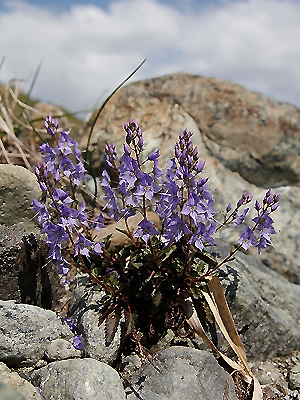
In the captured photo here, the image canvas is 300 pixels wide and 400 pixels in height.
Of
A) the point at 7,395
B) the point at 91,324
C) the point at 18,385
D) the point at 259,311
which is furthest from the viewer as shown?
the point at 259,311

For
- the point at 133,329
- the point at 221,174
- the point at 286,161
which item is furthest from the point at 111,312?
the point at 286,161

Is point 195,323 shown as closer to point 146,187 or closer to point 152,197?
point 152,197

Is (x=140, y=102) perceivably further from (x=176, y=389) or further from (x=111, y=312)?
(x=176, y=389)

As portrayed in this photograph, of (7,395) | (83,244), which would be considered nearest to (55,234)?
(83,244)

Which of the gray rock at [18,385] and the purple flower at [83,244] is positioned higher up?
the purple flower at [83,244]

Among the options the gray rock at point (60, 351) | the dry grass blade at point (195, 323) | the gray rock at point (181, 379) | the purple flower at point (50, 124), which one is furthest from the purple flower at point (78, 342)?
the purple flower at point (50, 124)

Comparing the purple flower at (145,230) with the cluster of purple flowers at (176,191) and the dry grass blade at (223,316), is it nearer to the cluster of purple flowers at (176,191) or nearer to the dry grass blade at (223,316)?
the cluster of purple flowers at (176,191)
